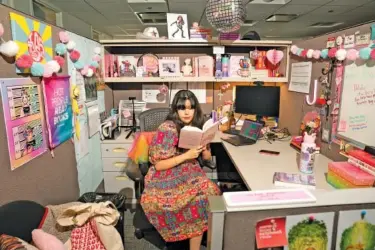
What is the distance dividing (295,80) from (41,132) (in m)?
1.91

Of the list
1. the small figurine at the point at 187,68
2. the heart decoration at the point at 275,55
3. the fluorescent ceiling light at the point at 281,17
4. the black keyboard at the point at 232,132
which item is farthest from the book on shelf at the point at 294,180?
the fluorescent ceiling light at the point at 281,17

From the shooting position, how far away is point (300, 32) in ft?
23.9

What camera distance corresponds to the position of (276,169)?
4.90ft

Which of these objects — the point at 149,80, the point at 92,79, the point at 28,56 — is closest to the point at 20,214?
the point at 28,56

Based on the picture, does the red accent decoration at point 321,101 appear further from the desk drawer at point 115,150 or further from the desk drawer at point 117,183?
the desk drawer at point 117,183

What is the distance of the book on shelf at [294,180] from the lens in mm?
1224

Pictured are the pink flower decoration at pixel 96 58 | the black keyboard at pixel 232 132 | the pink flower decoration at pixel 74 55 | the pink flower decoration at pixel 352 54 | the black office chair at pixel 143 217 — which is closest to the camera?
the pink flower decoration at pixel 352 54

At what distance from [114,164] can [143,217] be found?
530 millimetres

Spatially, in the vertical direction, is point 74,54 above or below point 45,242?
above

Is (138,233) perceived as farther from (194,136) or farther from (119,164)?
(194,136)

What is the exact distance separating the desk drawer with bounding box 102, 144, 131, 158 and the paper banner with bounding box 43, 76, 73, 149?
1.99 feet

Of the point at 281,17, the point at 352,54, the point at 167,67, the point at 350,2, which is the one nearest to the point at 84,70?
the point at 167,67

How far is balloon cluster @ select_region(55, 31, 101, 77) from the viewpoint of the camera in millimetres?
1505

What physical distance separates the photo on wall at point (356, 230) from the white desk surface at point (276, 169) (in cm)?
4
